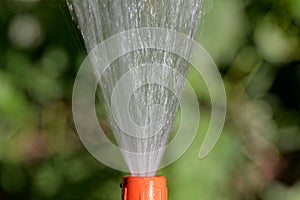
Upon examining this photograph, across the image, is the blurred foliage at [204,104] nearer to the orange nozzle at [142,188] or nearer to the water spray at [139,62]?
the water spray at [139,62]

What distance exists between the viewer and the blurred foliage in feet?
3.99

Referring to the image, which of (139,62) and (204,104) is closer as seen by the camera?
(139,62)

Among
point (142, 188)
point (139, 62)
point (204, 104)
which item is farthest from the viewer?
point (204, 104)

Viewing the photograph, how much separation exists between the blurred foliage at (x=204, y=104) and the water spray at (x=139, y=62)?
0.18 metres

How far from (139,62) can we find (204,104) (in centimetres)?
26

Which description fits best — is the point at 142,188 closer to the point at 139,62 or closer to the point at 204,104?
the point at 139,62

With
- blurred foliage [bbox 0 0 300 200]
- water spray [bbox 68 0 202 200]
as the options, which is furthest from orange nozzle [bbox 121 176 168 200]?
blurred foliage [bbox 0 0 300 200]

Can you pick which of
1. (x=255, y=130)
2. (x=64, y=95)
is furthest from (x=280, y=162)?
(x=64, y=95)

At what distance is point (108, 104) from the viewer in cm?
102

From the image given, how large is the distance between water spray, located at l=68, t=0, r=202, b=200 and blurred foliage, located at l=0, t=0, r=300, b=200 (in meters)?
0.18

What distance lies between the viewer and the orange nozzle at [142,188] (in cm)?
85

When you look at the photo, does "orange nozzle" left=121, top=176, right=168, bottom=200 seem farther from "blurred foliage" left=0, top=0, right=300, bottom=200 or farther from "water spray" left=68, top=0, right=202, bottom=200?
"blurred foliage" left=0, top=0, right=300, bottom=200

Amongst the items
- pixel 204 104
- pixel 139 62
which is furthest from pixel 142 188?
pixel 204 104

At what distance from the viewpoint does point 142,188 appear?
85 centimetres
